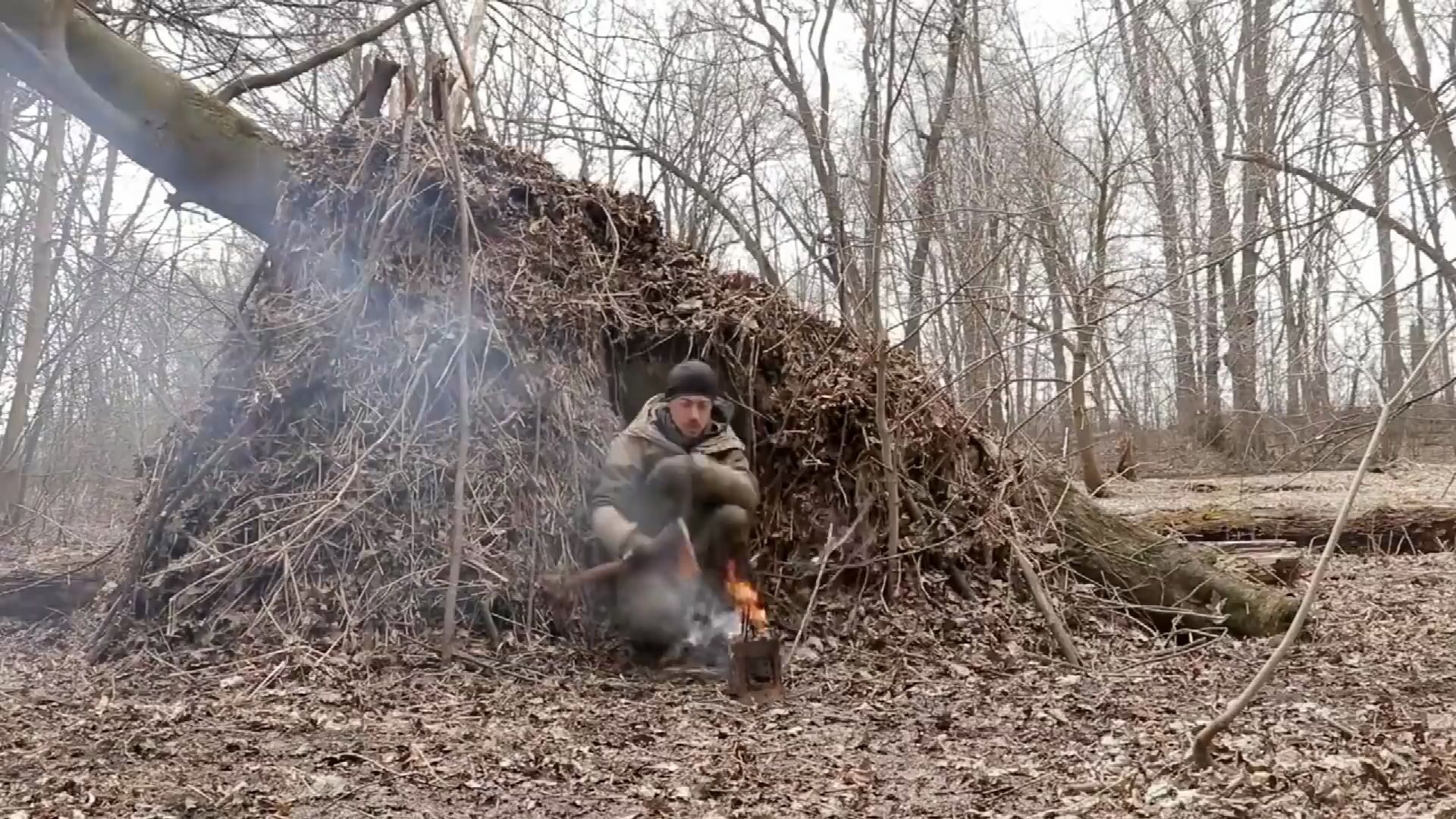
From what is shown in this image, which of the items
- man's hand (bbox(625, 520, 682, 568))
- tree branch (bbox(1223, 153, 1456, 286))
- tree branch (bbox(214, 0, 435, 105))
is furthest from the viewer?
tree branch (bbox(214, 0, 435, 105))

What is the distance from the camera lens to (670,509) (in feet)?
16.1

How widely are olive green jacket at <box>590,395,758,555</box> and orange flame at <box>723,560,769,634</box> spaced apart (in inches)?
12.1

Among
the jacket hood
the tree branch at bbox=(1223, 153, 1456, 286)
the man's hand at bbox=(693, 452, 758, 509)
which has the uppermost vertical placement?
the tree branch at bbox=(1223, 153, 1456, 286)

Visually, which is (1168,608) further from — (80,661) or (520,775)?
(80,661)

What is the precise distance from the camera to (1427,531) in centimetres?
909

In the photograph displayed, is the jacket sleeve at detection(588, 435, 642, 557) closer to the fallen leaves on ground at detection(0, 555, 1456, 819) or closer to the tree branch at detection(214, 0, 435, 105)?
the fallen leaves on ground at detection(0, 555, 1456, 819)

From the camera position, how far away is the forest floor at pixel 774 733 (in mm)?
3252

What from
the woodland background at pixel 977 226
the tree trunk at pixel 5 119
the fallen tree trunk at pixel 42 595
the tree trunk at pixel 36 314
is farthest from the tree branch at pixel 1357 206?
the tree trunk at pixel 36 314

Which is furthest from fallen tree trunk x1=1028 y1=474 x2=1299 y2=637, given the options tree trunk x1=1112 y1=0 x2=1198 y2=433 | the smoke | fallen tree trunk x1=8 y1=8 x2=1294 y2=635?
the smoke

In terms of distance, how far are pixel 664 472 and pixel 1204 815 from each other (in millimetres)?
2527

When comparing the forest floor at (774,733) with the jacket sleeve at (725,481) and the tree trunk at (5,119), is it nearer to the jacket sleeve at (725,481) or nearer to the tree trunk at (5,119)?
the jacket sleeve at (725,481)

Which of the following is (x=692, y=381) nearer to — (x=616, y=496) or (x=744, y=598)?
(x=616, y=496)

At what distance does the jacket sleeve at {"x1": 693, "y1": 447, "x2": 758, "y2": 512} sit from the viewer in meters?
4.88

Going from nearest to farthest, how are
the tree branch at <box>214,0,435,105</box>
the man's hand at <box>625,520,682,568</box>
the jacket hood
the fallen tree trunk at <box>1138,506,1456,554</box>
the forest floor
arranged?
the forest floor
the man's hand at <box>625,520,682,568</box>
the jacket hood
the tree branch at <box>214,0,435,105</box>
the fallen tree trunk at <box>1138,506,1456,554</box>
